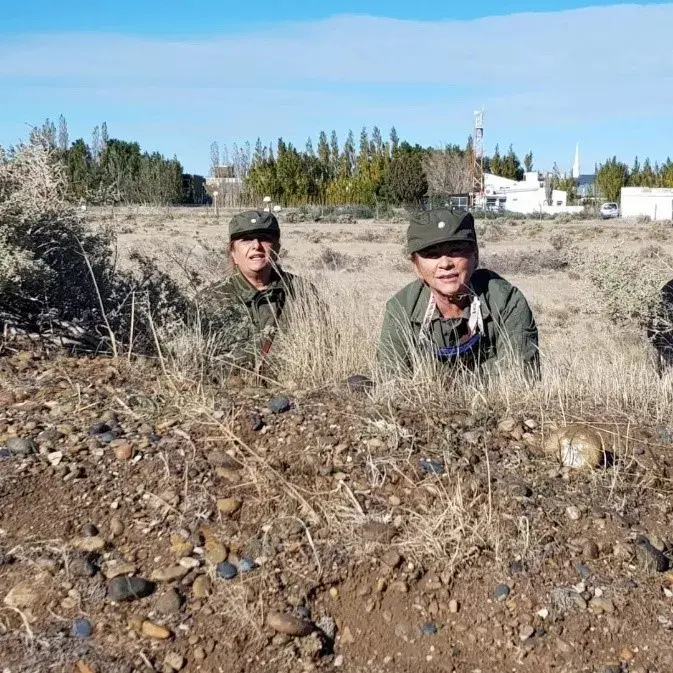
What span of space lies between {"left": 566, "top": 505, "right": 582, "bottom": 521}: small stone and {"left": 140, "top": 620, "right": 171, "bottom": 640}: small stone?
122 cm

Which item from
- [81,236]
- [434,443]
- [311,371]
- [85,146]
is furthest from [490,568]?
[85,146]

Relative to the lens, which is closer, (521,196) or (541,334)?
(541,334)

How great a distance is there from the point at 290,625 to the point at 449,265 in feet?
6.53

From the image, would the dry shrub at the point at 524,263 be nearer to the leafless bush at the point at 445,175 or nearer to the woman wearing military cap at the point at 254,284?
the woman wearing military cap at the point at 254,284

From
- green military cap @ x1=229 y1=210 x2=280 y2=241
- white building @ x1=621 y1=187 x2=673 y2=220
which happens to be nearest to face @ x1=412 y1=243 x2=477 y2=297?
green military cap @ x1=229 y1=210 x2=280 y2=241

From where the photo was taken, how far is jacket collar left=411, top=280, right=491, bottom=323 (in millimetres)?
3658

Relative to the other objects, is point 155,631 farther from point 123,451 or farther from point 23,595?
point 123,451

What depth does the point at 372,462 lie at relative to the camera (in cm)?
259

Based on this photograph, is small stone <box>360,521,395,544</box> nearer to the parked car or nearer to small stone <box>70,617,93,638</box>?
small stone <box>70,617,93,638</box>

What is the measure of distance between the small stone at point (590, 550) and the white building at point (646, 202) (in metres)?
47.4

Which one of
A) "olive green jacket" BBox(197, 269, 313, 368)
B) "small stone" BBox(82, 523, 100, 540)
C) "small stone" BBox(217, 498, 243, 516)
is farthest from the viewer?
"olive green jacket" BBox(197, 269, 313, 368)

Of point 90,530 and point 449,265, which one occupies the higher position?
point 449,265

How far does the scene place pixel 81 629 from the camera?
1.96 metres

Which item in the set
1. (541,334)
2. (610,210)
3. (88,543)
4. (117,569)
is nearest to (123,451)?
(88,543)
